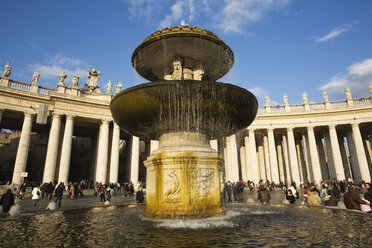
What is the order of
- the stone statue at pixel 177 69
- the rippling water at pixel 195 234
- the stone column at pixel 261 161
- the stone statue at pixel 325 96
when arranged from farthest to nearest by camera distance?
the stone column at pixel 261 161 → the stone statue at pixel 325 96 → the stone statue at pixel 177 69 → the rippling water at pixel 195 234

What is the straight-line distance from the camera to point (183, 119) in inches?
247

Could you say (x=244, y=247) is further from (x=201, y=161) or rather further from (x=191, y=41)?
(x=191, y=41)

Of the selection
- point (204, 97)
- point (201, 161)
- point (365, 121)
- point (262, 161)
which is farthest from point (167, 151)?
point (262, 161)

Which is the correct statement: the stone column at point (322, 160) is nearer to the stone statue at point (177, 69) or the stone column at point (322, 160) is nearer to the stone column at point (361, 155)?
the stone column at point (361, 155)

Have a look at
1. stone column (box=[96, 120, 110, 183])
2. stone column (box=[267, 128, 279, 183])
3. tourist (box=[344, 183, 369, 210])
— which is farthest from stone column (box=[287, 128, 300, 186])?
tourist (box=[344, 183, 369, 210])

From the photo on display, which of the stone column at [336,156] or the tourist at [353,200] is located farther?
the stone column at [336,156]

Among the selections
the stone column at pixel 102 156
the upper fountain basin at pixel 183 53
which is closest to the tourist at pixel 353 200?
the upper fountain basin at pixel 183 53

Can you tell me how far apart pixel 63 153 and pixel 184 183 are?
1039 inches

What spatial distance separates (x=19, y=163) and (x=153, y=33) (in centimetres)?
2592

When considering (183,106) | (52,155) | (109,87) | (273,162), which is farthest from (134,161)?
(183,106)

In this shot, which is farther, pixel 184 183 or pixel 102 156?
pixel 102 156

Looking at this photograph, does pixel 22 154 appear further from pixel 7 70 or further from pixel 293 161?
pixel 293 161

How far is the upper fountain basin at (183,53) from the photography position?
6801mm

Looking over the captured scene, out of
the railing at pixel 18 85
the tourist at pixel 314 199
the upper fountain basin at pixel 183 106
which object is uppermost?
the railing at pixel 18 85
